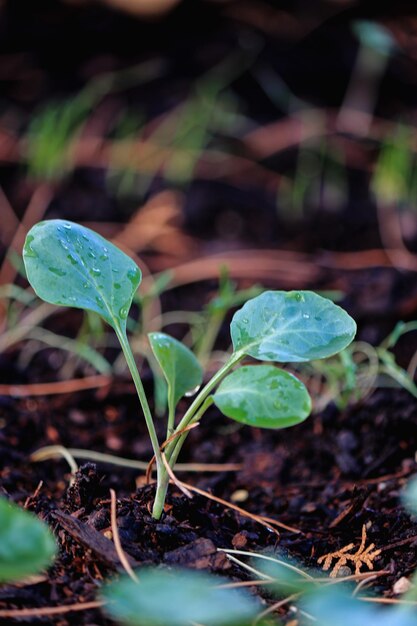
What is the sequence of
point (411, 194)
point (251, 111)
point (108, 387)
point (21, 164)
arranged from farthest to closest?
point (251, 111) → point (21, 164) → point (411, 194) → point (108, 387)

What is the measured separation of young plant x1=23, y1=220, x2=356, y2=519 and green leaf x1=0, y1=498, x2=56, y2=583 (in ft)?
0.76

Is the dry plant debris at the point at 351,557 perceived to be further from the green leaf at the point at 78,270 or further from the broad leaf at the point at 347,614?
the green leaf at the point at 78,270

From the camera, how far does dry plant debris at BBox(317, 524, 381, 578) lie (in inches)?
36.1

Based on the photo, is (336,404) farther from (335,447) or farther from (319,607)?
(319,607)

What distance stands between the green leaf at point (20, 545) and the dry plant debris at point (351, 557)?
0.41 meters

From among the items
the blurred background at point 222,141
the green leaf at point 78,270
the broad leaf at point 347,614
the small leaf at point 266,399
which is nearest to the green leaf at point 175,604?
the broad leaf at point 347,614

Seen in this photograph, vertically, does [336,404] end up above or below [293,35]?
below

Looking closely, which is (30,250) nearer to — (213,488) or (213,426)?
(213,488)

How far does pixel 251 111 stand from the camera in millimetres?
2436

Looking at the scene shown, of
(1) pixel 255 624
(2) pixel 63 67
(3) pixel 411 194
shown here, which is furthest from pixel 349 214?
(1) pixel 255 624

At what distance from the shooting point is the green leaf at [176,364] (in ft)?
3.01

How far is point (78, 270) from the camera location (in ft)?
2.97

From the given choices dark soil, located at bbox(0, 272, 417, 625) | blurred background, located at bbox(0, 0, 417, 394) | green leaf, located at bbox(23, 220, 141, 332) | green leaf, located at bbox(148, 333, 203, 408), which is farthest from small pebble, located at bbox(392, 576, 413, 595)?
blurred background, located at bbox(0, 0, 417, 394)

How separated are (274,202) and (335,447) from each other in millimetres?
1007
